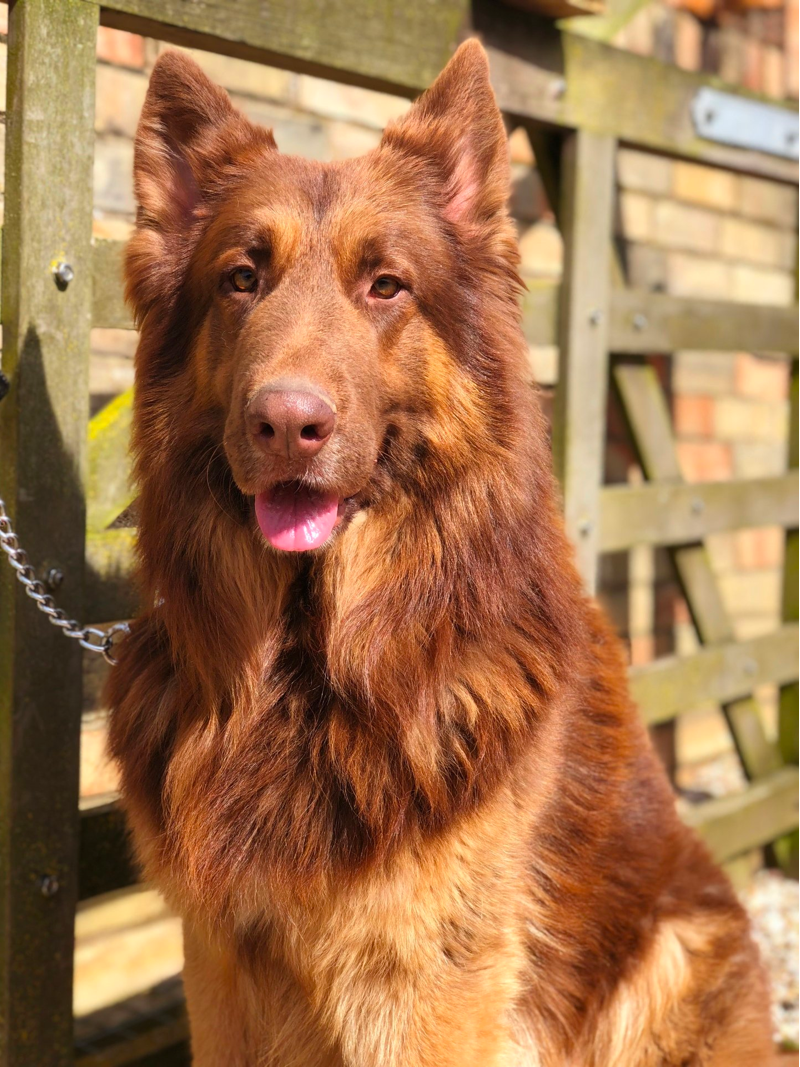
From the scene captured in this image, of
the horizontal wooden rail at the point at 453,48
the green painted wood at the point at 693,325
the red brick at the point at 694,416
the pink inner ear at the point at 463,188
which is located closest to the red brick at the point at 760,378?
the red brick at the point at 694,416

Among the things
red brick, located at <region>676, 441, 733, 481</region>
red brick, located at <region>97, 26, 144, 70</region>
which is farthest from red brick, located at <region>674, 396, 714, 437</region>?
red brick, located at <region>97, 26, 144, 70</region>

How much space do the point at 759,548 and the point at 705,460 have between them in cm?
87

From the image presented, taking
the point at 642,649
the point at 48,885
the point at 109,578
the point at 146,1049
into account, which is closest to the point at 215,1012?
the point at 48,885

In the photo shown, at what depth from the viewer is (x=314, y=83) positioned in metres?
4.35

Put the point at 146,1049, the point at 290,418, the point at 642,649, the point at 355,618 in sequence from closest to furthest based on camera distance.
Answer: the point at 290,418 → the point at 355,618 → the point at 146,1049 → the point at 642,649

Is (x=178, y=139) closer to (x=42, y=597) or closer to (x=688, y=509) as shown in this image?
(x=42, y=597)

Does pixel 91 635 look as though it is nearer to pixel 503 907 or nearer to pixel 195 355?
pixel 195 355

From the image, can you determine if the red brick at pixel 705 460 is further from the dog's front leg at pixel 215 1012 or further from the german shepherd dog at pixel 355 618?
the dog's front leg at pixel 215 1012

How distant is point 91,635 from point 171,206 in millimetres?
1057

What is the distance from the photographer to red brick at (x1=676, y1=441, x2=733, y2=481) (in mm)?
6367

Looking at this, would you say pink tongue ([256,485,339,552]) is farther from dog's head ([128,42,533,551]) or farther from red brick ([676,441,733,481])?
red brick ([676,441,733,481])

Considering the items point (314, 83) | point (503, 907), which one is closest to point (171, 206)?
point (503, 907)

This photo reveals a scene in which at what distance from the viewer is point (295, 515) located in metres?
2.21

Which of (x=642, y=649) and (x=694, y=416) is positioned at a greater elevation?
(x=694, y=416)
